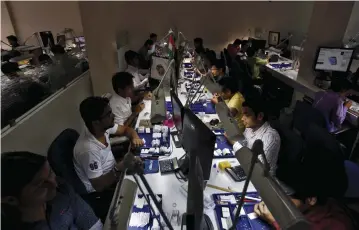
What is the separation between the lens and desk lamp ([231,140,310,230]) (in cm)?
55

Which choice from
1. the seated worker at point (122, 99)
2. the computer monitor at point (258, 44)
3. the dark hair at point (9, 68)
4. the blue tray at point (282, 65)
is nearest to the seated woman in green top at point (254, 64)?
the blue tray at point (282, 65)

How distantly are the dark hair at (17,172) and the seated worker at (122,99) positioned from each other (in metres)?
1.69

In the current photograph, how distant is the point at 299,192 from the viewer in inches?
59.9

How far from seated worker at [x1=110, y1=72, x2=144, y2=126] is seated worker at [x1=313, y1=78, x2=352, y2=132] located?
2.23 meters

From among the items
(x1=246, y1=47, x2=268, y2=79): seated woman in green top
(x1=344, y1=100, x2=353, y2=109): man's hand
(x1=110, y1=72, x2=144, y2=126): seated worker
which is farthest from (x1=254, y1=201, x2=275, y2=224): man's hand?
(x1=246, y1=47, x2=268, y2=79): seated woman in green top

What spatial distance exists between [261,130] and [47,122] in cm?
233

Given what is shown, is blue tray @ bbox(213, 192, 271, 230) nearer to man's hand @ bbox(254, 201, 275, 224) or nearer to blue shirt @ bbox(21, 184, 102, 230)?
man's hand @ bbox(254, 201, 275, 224)

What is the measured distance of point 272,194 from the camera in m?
0.63

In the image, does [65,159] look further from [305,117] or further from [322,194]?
[305,117]

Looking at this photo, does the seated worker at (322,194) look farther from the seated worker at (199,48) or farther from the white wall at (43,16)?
the white wall at (43,16)

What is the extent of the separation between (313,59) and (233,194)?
308cm

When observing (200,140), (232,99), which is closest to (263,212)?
→ (200,140)

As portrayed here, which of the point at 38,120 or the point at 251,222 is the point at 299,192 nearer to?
the point at 251,222

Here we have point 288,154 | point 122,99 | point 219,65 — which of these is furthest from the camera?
point 219,65
